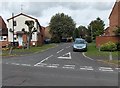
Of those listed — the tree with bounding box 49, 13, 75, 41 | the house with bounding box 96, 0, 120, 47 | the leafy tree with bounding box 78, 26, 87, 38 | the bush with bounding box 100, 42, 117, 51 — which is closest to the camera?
the bush with bounding box 100, 42, 117, 51

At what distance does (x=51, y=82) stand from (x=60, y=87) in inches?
51.6

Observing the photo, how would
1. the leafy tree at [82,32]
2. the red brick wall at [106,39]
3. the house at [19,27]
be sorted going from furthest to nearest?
1. the leafy tree at [82,32]
2. the house at [19,27]
3. the red brick wall at [106,39]

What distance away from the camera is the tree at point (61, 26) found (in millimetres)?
92250

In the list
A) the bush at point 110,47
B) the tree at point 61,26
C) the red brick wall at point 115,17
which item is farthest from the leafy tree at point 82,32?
the bush at point 110,47

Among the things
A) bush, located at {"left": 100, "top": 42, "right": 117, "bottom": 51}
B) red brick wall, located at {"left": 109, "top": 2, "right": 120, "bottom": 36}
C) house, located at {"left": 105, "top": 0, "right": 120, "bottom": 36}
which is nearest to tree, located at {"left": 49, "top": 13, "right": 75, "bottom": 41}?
house, located at {"left": 105, "top": 0, "right": 120, "bottom": 36}

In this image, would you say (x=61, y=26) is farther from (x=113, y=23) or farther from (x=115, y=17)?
(x=115, y=17)

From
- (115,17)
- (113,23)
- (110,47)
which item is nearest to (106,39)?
(110,47)

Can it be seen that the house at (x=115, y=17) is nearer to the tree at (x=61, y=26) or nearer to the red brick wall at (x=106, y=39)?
the red brick wall at (x=106, y=39)

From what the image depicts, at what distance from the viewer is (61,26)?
93.2 meters

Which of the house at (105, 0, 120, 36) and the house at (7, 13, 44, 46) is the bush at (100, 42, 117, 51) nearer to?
the house at (105, 0, 120, 36)

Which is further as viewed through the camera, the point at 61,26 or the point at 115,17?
the point at 61,26

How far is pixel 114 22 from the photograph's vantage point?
49.5 m

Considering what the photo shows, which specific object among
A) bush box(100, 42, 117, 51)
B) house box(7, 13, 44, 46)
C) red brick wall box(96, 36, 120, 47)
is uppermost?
house box(7, 13, 44, 46)

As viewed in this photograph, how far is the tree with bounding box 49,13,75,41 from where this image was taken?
92250mm
